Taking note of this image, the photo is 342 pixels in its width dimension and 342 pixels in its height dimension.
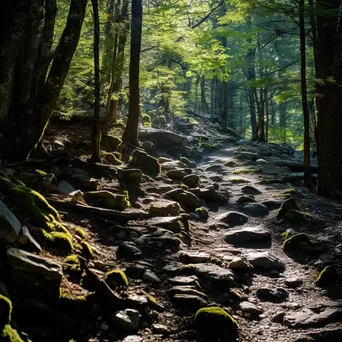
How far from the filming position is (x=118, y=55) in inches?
499

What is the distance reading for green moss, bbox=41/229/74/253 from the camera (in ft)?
14.6

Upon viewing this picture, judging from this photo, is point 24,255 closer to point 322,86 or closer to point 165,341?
point 165,341

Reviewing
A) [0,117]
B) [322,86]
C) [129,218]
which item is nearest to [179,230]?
[129,218]

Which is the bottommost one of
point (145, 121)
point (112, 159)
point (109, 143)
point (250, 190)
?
point (250, 190)

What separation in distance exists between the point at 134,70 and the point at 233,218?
21.6 feet

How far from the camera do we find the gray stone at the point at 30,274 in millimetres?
3377

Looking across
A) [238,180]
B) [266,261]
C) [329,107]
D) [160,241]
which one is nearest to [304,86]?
[329,107]

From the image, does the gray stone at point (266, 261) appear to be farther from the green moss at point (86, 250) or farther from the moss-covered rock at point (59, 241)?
the moss-covered rock at point (59, 241)

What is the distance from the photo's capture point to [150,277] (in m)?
4.74

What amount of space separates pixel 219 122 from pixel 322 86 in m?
23.1

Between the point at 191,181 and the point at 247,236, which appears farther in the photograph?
the point at 191,181

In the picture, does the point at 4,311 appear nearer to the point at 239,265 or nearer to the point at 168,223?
the point at 239,265

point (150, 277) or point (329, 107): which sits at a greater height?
point (329, 107)

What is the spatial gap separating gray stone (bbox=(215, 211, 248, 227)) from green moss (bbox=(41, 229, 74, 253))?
4749mm
